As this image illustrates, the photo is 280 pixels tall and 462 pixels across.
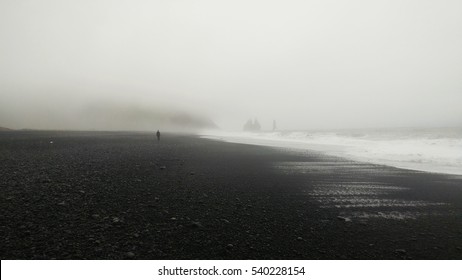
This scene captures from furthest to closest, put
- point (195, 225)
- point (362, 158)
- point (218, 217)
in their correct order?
point (362, 158), point (218, 217), point (195, 225)

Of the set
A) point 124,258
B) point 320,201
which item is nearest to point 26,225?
point 124,258

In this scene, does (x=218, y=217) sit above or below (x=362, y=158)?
below

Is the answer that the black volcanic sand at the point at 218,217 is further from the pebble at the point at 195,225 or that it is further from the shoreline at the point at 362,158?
the shoreline at the point at 362,158

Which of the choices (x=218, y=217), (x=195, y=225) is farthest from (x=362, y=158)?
(x=195, y=225)

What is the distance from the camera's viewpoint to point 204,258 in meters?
4.28

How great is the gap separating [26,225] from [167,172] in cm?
711

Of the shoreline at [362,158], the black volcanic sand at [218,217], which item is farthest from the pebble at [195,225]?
the shoreline at [362,158]

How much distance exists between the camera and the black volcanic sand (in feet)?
14.5

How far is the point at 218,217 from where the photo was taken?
6090 mm

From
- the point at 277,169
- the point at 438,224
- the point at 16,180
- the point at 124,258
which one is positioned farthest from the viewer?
the point at 277,169

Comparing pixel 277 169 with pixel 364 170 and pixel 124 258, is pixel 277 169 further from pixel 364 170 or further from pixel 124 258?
pixel 124 258

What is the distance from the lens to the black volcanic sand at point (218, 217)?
14.5 ft

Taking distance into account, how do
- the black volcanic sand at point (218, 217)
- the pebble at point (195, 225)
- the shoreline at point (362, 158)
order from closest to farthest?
1. the black volcanic sand at point (218, 217)
2. the pebble at point (195, 225)
3. the shoreline at point (362, 158)

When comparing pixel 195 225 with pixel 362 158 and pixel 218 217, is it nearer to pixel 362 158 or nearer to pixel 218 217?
pixel 218 217
